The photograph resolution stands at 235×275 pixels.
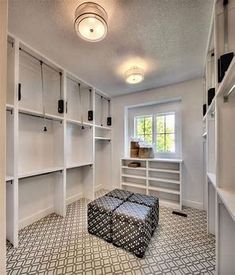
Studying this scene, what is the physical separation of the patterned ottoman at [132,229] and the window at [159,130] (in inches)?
67.8

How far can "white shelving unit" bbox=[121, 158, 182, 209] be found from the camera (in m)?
2.91

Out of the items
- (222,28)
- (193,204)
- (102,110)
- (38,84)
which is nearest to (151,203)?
(193,204)

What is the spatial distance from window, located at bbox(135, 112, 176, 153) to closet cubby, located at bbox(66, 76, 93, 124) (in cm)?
121

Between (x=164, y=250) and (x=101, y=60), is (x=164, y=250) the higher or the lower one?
the lower one

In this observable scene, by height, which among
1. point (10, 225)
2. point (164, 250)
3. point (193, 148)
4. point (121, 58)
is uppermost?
point (121, 58)

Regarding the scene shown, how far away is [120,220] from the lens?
1.76 m

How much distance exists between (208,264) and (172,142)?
207cm

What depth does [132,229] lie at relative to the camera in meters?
1.68

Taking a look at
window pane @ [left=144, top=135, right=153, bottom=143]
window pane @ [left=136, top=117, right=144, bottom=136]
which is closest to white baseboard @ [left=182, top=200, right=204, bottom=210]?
window pane @ [left=144, top=135, right=153, bottom=143]

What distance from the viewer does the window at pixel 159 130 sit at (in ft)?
10.7

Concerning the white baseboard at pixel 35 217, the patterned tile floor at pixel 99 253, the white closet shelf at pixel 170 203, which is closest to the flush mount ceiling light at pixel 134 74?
the patterned tile floor at pixel 99 253

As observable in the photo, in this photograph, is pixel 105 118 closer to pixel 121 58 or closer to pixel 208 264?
pixel 121 58

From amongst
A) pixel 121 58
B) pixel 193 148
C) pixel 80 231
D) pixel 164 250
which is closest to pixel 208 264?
pixel 164 250

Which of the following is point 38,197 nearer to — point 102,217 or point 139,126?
point 102,217
